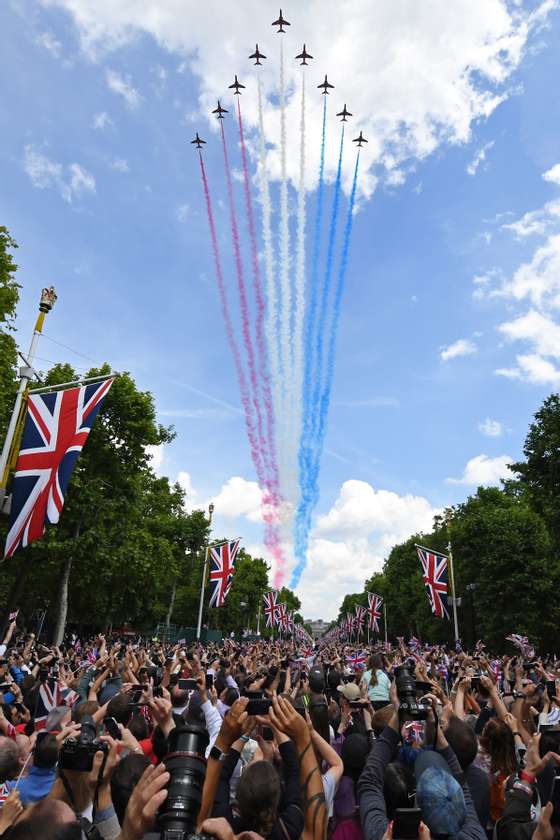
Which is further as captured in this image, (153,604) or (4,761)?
(153,604)

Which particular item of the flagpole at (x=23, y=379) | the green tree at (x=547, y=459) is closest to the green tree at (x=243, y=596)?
the green tree at (x=547, y=459)

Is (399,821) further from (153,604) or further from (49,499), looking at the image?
(153,604)

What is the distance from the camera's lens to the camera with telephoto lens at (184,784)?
195 cm

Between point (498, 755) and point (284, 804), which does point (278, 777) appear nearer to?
point (284, 804)

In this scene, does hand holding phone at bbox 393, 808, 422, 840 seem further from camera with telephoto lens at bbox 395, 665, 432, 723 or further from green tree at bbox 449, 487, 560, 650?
green tree at bbox 449, 487, 560, 650

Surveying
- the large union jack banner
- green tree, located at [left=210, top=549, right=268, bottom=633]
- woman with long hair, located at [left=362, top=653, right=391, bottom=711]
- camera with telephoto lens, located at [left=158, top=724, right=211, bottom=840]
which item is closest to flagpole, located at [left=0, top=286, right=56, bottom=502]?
the large union jack banner

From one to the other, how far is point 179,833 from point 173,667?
7.67 meters

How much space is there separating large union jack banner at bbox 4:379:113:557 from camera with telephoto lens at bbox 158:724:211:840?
1034 centimetres

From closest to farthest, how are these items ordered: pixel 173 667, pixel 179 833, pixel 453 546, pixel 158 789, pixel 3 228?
1. pixel 179 833
2. pixel 158 789
3. pixel 173 667
4. pixel 3 228
5. pixel 453 546

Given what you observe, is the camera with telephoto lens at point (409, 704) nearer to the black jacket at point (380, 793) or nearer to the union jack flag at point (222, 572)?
the black jacket at point (380, 793)

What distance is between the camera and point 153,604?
62.0m

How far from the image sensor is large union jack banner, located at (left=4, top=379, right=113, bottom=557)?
467 inches

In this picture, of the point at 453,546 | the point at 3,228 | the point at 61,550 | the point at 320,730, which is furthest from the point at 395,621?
the point at 320,730

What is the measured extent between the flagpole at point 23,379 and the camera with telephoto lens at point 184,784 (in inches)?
436
